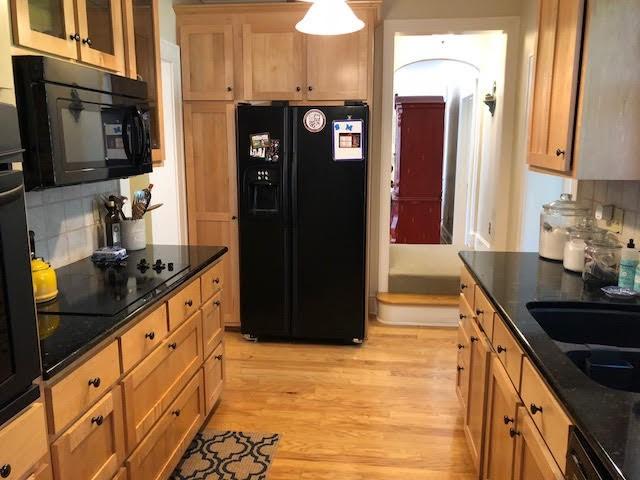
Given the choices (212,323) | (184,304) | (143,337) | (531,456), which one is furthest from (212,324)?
(531,456)

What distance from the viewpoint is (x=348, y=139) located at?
11.3 ft

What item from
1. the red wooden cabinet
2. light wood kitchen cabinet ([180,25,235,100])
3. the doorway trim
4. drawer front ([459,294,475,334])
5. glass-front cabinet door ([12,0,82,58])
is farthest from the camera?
the red wooden cabinet

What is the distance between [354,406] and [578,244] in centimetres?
146

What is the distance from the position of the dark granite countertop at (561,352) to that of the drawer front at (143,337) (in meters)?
1.26

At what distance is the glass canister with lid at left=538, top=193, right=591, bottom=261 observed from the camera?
2.56m

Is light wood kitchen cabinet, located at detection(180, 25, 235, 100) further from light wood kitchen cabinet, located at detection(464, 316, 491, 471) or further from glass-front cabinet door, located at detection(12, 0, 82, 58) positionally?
light wood kitchen cabinet, located at detection(464, 316, 491, 471)

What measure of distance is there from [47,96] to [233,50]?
84.3 inches

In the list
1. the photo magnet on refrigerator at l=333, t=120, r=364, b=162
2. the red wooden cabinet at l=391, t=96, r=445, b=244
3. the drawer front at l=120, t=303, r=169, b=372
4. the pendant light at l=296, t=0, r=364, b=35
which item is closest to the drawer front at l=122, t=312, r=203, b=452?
the drawer front at l=120, t=303, r=169, b=372

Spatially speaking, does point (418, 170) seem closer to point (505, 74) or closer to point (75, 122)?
point (505, 74)

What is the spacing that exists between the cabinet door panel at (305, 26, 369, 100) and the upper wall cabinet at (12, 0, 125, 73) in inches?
62.2

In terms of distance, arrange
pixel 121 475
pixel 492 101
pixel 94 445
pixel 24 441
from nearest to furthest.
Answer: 1. pixel 24 441
2. pixel 94 445
3. pixel 121 475
4. pixel 492 101

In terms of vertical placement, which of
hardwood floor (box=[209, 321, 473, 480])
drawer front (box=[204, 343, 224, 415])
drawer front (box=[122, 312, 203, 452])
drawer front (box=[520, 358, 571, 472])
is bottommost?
hardwood floor (box=[209, 321, 473, 480])

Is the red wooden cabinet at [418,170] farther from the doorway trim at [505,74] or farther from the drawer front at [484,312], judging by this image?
the drawer front at [484,312]

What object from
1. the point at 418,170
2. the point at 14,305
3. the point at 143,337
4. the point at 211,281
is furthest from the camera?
the point at 418,170
